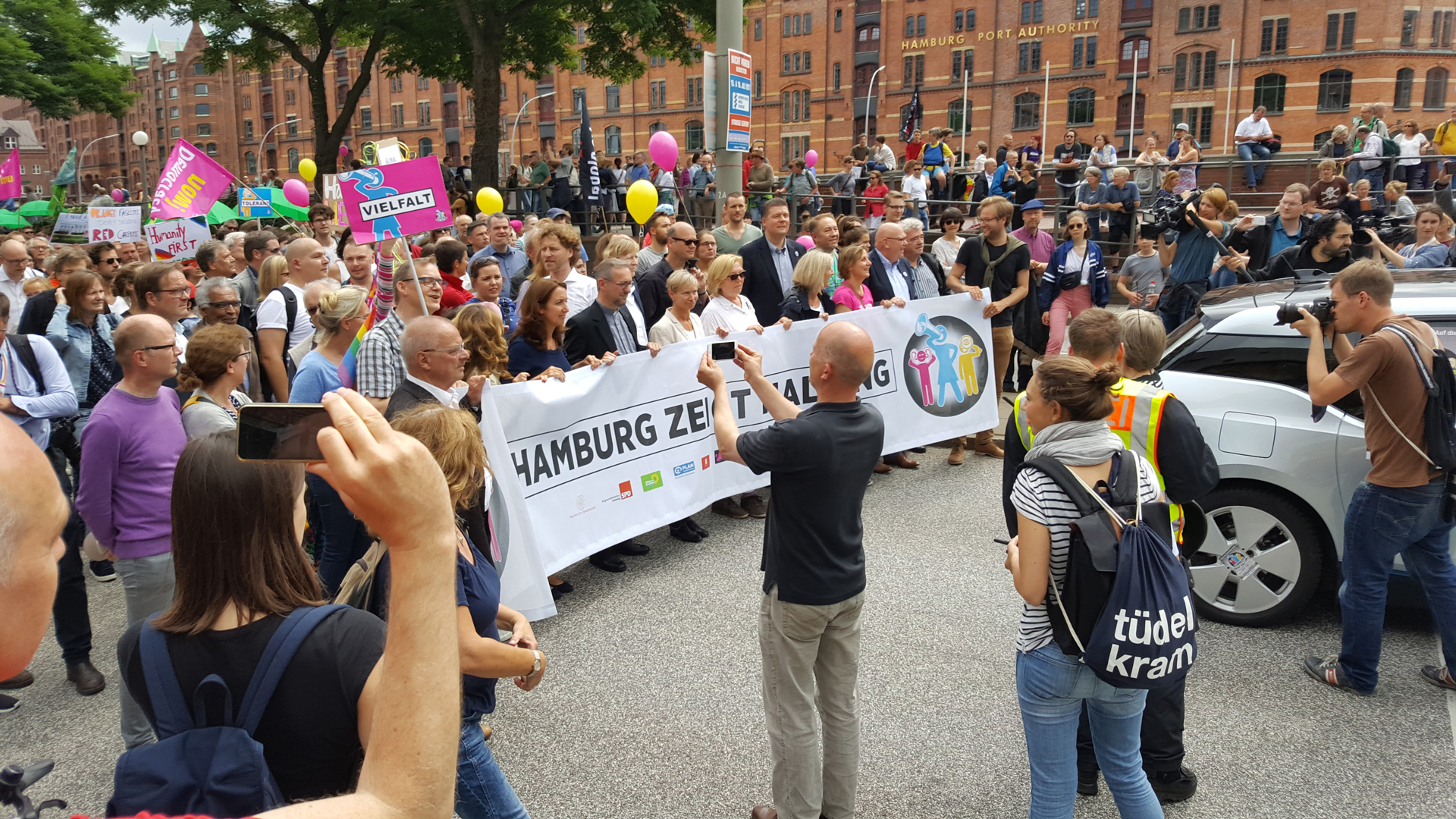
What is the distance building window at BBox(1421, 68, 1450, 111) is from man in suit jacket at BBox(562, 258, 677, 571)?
196 feet

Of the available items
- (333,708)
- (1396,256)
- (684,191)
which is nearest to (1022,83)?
(684,191)

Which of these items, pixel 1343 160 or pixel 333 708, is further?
pixel 1343 160

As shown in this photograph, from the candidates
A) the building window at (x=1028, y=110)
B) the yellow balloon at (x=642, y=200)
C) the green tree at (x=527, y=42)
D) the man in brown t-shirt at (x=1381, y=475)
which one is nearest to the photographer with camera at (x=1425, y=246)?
the man in brown t-shirt at (x=1381, y=475)

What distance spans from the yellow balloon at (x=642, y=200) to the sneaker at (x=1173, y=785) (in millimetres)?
10375

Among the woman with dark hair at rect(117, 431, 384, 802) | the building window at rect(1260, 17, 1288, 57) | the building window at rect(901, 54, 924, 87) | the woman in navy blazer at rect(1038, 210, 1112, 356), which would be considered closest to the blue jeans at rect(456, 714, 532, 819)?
the woman with dark hair at rect(117, 431, 384, 802)

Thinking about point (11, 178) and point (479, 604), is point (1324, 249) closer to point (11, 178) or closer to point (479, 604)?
point (479, 604)

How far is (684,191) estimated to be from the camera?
23875 millimetres

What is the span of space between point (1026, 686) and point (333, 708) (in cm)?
219

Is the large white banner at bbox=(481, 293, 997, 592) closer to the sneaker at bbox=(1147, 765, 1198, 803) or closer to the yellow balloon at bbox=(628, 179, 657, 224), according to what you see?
the sneaker at bbox=(1147, 765, 1198, 803)

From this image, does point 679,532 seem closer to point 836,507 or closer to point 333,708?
point 836,507

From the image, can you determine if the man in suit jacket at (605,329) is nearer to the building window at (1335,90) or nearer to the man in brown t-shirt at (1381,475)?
the man in brown t-shirt at (1381,475)

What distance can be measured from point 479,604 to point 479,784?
0.59 meters

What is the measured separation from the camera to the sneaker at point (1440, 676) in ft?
15.2

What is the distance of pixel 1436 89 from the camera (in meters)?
51.3
